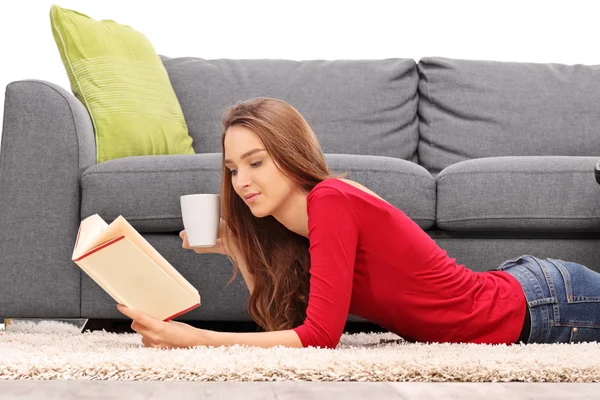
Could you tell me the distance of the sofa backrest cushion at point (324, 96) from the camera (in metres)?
2.57

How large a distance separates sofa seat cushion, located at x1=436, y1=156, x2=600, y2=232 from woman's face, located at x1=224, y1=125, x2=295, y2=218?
68 cm

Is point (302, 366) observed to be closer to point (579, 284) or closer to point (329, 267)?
point (329, 267)

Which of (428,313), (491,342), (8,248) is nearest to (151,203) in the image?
(8,248)

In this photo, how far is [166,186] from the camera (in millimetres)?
1887

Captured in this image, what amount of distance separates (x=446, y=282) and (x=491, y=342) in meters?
0.15

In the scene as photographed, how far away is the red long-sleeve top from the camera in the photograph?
4.33 feet

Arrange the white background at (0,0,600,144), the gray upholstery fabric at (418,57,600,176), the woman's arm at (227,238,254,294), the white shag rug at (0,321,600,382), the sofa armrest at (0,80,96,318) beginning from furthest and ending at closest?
1. the white background at (0,0,600,144)
2. the gray upholstery fabric at (418,57,600,176)
3. the sofa armrest at (0,80,96,318)
4. the woman's arm at (227,238,254,294)
5. the white shag rug at (0,321,600,382)

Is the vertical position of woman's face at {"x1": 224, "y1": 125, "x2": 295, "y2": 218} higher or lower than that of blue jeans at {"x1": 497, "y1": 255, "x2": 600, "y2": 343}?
higher

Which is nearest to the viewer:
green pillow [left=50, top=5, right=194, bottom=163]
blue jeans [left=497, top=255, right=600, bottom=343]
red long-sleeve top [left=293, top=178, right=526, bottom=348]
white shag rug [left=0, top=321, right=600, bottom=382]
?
white shag rug [left=0, top=321, right=600, bottom=382]

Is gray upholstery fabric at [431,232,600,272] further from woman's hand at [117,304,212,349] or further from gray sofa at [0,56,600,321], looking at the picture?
woman's hand at [117,304,212,349]

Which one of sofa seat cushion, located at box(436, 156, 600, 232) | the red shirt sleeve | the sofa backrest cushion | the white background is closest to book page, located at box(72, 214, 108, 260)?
the red shirt sleeve

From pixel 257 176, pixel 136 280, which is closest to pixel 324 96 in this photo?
pixel 257 176

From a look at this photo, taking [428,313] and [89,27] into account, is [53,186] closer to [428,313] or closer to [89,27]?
[89,27]

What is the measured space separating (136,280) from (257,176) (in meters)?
0.31
